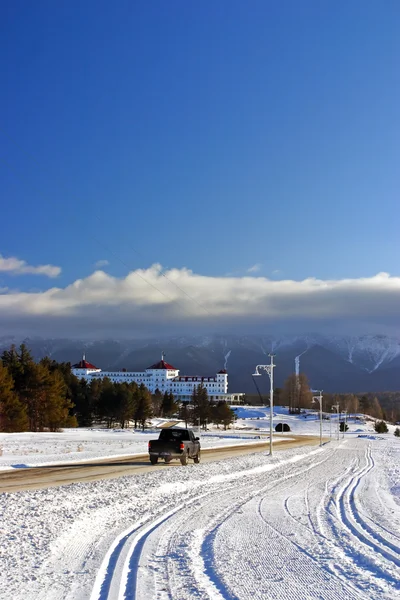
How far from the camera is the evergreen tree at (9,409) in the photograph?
71919 millimetres

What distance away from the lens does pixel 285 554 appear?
33.1 feet

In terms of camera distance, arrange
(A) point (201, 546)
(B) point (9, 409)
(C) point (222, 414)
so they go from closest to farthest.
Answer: (A) point (201, 546)
(B) point (9, 409)
(C) point (222, 414)

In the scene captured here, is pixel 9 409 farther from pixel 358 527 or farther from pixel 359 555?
pixel 359 555

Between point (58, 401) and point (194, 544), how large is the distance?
7701 cm

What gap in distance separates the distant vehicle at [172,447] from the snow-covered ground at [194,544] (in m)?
10.2

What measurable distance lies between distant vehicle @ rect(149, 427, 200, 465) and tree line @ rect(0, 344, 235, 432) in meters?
46.2

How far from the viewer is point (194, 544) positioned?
10.9 m

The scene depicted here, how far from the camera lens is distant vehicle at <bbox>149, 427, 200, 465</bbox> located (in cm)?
3058

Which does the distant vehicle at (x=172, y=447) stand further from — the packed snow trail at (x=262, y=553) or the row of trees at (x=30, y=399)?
the row of trees at (x=30, y=399)

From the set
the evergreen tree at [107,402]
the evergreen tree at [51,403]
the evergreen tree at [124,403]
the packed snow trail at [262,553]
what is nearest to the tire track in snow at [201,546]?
the packed snow trail at [262,553]

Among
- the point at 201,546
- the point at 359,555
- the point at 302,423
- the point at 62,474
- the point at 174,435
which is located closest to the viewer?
the point at 359,555

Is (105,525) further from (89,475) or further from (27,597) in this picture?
(89,475)

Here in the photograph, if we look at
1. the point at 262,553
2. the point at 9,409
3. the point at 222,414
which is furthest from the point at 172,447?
the point at 222,414

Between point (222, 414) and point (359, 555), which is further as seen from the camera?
point (222, 414)
